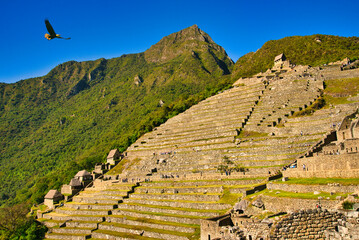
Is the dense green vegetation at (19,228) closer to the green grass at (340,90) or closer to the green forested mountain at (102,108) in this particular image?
the green forested mountain at (102,108)

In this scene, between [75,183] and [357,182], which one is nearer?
[357,182]

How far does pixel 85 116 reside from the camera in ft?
462

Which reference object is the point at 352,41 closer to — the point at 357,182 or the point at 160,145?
the point at 160,145

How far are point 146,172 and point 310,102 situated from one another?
24869mm

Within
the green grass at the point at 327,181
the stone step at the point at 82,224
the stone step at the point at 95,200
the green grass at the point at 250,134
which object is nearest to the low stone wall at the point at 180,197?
the stone step at the point at 95,200

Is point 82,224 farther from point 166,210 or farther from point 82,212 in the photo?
point 166,210

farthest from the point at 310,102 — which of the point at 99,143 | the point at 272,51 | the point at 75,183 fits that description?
the point at 99,143

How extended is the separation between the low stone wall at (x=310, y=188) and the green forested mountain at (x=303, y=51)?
56.7 metres

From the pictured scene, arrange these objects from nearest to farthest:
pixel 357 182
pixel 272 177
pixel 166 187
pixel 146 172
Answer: pixel 357 182 → pixel 272 177 → pixel 166 187 → pixel 146 172

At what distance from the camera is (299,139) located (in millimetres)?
33125

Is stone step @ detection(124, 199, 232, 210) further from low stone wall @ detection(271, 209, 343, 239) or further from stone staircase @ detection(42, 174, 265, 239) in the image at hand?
low stone wall @ detection(271, 209, 343, 239)

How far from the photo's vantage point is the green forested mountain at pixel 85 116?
83250mm

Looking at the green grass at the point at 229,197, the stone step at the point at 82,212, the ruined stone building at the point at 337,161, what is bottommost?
the stone step at the point at 82,212

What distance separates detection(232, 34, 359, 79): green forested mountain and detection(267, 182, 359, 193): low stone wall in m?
56.7
